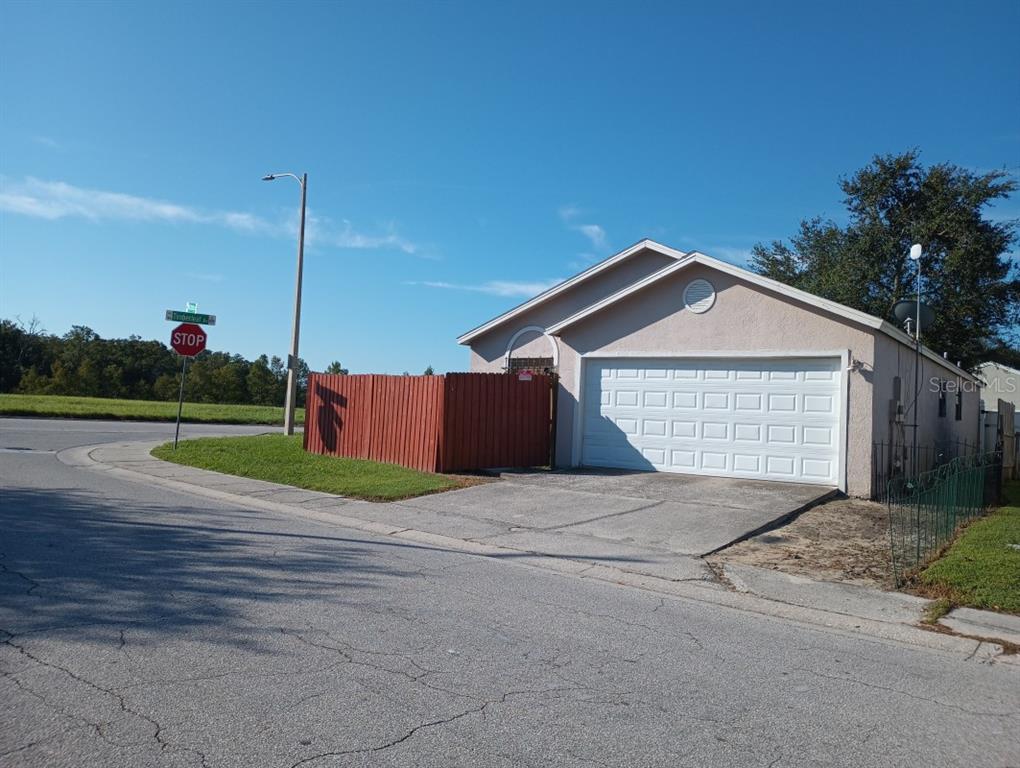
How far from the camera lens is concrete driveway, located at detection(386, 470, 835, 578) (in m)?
9.35

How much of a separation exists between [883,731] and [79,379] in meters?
66.1

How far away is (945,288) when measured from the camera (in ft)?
97.2

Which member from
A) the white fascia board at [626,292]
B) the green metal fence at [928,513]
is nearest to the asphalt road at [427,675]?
the green metal fence at [928,513]

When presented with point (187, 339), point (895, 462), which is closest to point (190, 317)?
point (187, 339)

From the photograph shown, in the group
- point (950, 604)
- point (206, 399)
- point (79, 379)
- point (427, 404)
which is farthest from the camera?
point (206, 399)

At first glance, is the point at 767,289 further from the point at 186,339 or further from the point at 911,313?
the point at 186,339

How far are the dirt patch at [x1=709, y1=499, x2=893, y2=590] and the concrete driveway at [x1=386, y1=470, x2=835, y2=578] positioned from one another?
0.29 m

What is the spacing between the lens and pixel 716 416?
49.2 feet

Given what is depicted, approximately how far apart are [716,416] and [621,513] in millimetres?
4346

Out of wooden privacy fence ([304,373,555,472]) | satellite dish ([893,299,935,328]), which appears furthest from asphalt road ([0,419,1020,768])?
satellite dish ([893,299,935,328])

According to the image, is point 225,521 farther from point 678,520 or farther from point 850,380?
point 850,380

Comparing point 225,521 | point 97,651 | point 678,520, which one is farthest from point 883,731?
point 225,521

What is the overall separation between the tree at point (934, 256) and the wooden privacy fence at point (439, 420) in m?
17.9

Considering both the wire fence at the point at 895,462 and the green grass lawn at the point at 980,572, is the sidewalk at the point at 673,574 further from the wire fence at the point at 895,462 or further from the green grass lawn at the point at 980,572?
the wire fence at the point at 895,462
